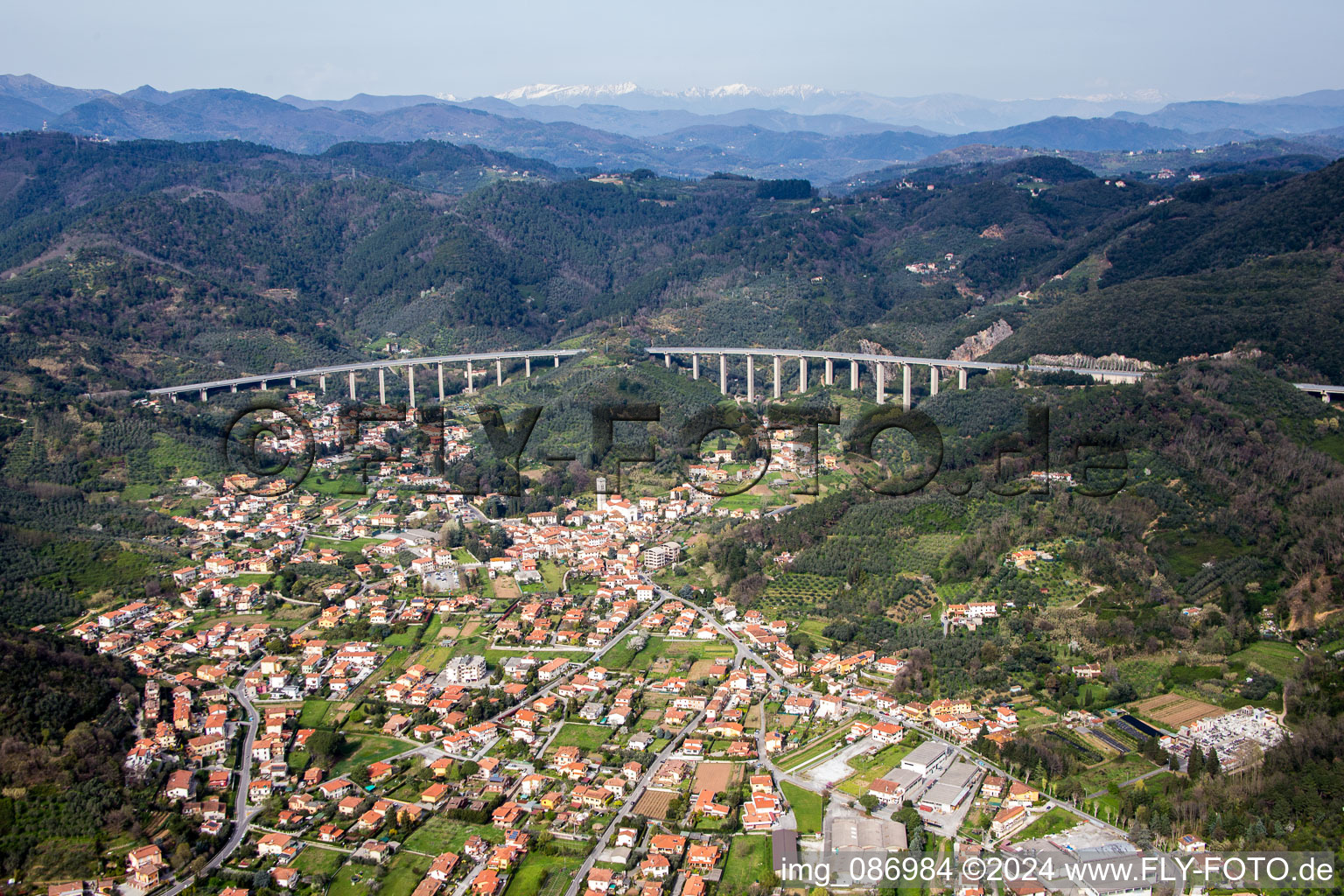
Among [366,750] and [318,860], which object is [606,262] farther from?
[318,860]

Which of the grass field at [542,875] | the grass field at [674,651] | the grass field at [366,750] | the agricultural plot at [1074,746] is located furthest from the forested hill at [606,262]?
the grass field at [542,875]

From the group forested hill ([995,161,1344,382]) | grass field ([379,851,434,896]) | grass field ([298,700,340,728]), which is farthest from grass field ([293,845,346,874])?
forested hill ([995,161,1344,382])

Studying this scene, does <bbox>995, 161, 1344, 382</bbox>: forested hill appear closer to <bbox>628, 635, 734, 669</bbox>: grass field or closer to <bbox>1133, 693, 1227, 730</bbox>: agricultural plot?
<bbox>1133, 693, 1227, 730</bbox>: agricultural plot

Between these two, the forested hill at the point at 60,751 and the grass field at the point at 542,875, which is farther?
the forested hill at the point at 60,751

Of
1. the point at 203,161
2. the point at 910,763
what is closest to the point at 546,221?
the point at 203,161

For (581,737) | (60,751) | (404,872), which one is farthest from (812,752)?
(60,751)

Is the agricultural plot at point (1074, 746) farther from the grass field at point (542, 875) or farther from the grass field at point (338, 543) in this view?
the grass field at point (338, 543)

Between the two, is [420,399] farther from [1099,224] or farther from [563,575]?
[1099,224]
